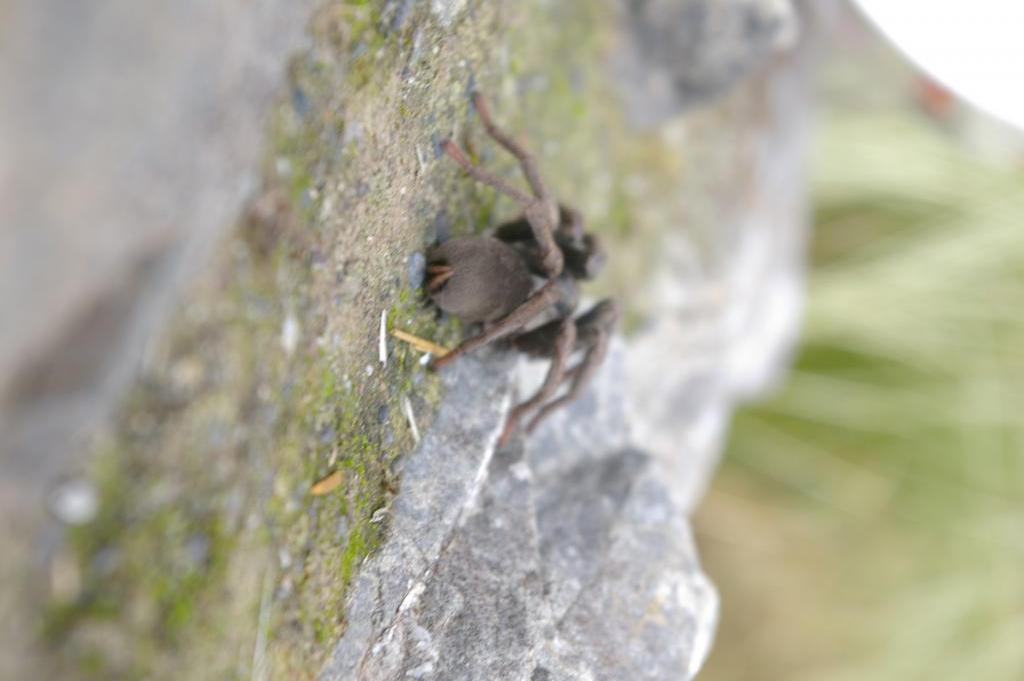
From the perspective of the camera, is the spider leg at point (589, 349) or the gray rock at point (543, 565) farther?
the spider leg at point (589, 349)

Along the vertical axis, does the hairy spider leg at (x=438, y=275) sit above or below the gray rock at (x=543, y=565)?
above

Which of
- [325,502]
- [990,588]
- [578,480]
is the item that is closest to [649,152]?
[578,480]

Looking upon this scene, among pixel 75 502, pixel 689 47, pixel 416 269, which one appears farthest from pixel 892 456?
pixel 75 502

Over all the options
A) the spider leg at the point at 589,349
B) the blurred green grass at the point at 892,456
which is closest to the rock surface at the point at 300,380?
the spider leg at the point at 589,349

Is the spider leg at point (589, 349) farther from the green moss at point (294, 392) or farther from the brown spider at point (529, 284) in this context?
the green moss at point (294, 392)

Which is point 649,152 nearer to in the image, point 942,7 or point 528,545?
point 942,7

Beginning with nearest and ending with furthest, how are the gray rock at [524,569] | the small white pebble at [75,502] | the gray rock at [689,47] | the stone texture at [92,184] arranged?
the stone texture at [92,184] < the small white pebble at [75,502] < the gray rock at [524,569] < the gray rock at [689,47]
